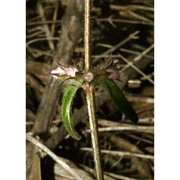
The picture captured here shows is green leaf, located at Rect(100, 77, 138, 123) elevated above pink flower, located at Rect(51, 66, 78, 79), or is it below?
below

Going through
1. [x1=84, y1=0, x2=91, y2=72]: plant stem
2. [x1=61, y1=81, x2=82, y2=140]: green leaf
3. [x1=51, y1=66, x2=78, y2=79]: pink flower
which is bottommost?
[x1=61, y1=81, x2=82, y2=140]: green leaf

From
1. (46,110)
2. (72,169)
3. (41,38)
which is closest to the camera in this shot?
(72,169)

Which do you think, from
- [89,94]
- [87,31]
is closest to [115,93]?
[89,94]

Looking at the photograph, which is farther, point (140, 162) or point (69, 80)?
point (140, 162)

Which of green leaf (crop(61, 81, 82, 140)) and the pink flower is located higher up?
the pink flower

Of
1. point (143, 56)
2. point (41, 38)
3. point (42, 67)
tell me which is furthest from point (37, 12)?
point (143, 56)

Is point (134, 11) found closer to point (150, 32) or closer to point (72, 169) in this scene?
point (150, 32)

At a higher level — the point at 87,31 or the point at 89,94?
the point at 87,31

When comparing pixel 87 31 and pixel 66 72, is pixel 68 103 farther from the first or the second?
pixel 87 31

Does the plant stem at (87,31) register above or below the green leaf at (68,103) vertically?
above

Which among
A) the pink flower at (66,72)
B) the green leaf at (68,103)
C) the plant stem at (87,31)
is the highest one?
the plant stem at (87,31)

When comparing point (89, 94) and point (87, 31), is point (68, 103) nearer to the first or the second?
point (89, 94)
